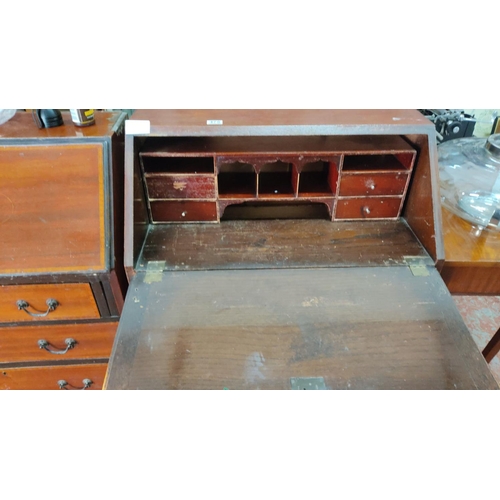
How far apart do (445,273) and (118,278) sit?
97 cm

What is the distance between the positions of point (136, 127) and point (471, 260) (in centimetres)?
103

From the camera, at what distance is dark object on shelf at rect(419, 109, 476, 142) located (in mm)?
1673

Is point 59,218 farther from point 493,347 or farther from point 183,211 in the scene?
point 493,347

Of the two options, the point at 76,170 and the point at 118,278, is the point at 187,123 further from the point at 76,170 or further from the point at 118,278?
the point at 118,278

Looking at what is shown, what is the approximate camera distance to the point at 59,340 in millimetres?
1283

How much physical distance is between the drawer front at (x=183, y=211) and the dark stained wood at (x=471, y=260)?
0.73m

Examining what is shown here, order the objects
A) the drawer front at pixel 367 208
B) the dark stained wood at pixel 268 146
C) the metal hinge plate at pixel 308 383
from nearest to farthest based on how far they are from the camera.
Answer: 1. the metal hinge plate at pixel 308 383
2. the dark stained wood at pixel 268 146
3. the drawer front at pixel 367 208

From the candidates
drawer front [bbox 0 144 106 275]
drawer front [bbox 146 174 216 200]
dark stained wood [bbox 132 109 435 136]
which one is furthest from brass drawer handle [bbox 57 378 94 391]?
dark stained wood [bbox 132 109 435 136]

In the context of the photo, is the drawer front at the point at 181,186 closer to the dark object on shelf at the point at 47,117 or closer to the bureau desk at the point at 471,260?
the dark object on shelf at the point at 47,117

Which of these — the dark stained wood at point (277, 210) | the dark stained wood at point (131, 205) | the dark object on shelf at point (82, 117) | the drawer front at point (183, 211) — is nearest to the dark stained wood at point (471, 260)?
the dark stained wood at point (277, 210)

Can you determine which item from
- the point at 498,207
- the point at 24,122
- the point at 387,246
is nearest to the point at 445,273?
the point at 387,246

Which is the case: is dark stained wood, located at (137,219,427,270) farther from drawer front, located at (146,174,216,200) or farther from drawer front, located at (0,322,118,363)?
drawer front, located at (0,322,118,363)

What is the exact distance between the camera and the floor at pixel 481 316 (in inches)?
78.4

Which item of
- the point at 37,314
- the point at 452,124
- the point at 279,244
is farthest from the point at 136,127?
the point at 452,124
